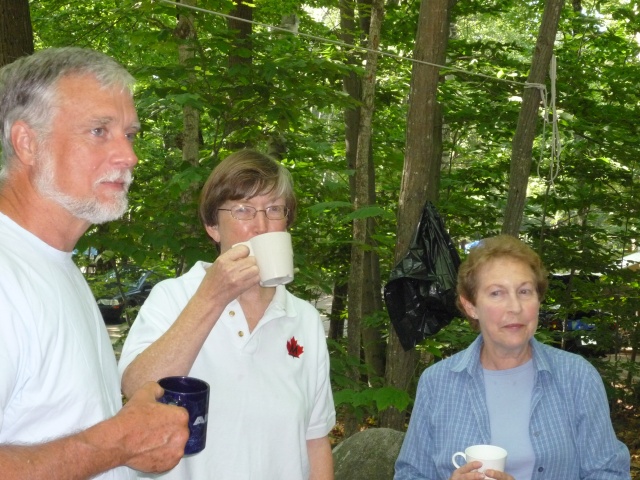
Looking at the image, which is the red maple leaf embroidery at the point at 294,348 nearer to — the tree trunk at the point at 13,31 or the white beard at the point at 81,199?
the white beard at the point at 81,199

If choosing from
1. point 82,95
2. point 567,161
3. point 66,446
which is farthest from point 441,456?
point 567,161

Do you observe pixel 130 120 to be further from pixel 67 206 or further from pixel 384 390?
pixel 384 390

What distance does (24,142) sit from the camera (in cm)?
154

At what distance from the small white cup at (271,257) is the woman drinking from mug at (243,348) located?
0.02m

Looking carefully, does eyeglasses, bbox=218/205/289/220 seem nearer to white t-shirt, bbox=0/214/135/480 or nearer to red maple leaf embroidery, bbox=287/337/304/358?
red maple leaf embroidery, bbox=287/337/304/358

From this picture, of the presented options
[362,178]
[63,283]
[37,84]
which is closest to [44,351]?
[63,283]

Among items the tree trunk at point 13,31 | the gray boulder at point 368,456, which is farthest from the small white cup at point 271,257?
the tree trunk at point 13,31

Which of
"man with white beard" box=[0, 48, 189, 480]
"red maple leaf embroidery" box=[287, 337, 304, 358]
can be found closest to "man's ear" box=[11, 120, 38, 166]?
"man with white beard" box=[0, 48, 189, 480]

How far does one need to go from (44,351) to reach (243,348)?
2.45 feet

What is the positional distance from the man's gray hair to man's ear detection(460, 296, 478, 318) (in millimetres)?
1570

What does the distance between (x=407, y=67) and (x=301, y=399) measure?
741cm

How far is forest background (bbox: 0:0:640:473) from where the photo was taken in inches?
193

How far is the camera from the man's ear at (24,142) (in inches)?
60.7

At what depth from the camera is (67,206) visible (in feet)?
5.06
